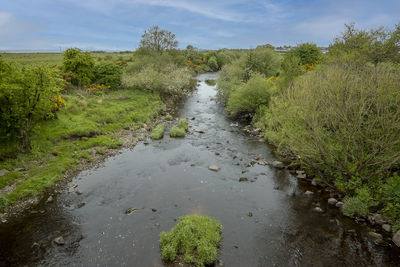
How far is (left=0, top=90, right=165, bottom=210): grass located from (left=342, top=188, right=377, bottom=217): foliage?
21967mm

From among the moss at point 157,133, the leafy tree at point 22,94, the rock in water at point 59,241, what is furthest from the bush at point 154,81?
the rock in water at point 59,241

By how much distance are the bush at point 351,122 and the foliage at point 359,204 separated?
1.19 m

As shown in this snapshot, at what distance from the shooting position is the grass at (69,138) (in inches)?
730

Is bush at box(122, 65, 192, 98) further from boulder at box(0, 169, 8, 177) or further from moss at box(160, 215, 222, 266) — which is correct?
moss at box(160, 215, 222, 266)

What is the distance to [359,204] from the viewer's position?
1542 cm

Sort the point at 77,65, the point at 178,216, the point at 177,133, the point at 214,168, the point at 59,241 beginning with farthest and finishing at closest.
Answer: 1. the point at 77,65
2. the point at 177,133
3. the point at 214,168
4. the point at 178,216
5. the point at 59,241

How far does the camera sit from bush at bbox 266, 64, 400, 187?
14.0m

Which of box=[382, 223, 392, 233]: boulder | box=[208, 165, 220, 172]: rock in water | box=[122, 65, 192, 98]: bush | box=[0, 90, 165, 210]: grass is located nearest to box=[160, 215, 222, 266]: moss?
box=[208, 165, 220, 172]: rock in water

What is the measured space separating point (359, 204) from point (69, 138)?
27189 millimetres

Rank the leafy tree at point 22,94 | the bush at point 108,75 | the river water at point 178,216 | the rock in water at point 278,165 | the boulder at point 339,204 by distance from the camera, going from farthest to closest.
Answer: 1. the bush at point 108,75
2. the rock in water at point 278,165
3. the leafy tree at point 22,94
4. the boulder at point 339,204
5. the river water at point 178,216

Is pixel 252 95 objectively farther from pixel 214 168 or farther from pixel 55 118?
pixel 55 118

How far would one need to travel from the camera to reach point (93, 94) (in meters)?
42.2

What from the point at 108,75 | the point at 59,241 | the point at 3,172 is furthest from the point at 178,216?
the point at 108,75

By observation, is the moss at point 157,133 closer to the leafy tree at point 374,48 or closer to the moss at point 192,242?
the moss at point 192,242
